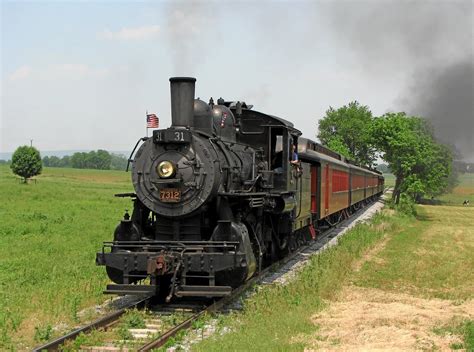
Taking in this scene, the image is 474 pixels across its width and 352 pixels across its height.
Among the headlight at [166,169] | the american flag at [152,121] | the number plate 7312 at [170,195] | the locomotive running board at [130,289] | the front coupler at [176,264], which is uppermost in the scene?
the american flag at [152,121]

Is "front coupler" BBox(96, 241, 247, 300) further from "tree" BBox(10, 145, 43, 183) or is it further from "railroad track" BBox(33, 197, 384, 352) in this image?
"tree" BBox(10, 145, 43, 183)

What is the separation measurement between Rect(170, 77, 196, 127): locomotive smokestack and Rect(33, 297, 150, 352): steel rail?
114 inches

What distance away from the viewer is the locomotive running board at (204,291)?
8527 mm

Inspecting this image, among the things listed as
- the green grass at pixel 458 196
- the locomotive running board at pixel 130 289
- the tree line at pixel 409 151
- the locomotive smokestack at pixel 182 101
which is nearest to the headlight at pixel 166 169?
the locomotive smokestack at pixel 182 101

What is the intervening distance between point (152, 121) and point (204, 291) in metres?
3.16

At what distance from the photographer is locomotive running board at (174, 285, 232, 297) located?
8527 millimetres

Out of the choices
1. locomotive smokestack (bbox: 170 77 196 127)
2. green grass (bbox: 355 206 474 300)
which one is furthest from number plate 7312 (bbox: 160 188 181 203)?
green grass (bbox: 355 206 474 300)

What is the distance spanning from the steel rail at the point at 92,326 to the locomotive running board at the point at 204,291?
0.80m

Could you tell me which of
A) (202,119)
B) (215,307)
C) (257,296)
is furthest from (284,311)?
(202,119)

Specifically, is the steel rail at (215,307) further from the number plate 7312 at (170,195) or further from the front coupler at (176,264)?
the number plate 7312 at (170,195)

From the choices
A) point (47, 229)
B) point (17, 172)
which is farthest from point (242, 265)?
point (17, 172)

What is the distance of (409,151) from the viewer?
127 feet

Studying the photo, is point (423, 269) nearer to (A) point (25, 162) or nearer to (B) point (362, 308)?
(B) point (362, 308)

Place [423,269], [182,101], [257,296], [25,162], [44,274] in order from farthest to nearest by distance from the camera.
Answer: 1. [25,162]
2. [423,269]
3. [44,274]
4. [257,296]
5. [182,101]
